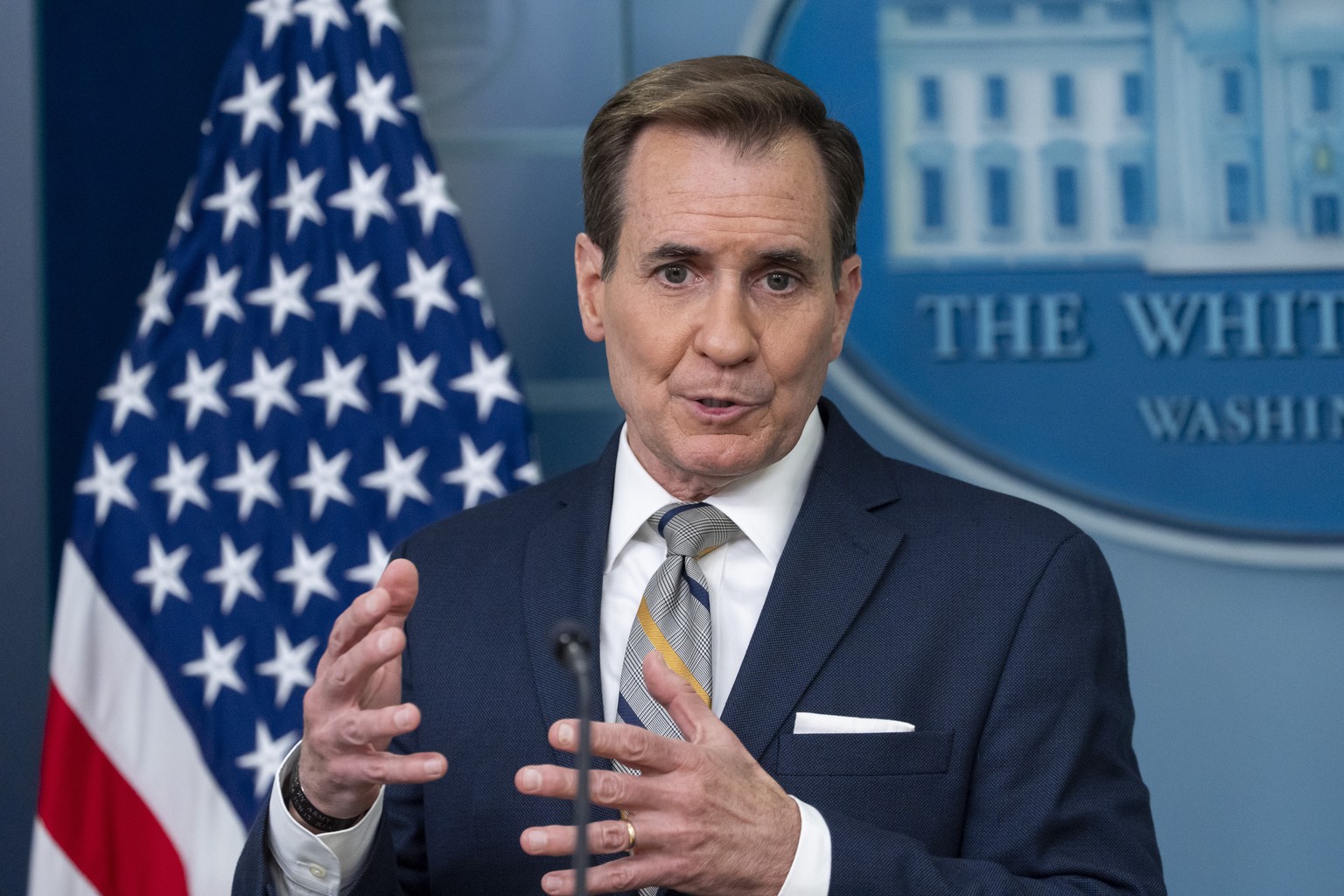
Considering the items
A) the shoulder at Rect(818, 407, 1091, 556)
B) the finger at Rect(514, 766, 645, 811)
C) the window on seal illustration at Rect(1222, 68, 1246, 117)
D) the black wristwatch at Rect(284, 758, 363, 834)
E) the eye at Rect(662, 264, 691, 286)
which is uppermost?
the window on seal illustration at Rect(1222, 68, 1246, 117)

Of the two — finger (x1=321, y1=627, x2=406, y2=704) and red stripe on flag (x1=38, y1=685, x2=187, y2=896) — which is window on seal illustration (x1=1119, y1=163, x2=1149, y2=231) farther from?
red stripe on flag (x1=38, y1=685, x2=187, y2=896)

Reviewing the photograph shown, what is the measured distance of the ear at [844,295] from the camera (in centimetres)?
174

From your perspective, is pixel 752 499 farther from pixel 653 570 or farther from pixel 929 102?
pixel 929 102

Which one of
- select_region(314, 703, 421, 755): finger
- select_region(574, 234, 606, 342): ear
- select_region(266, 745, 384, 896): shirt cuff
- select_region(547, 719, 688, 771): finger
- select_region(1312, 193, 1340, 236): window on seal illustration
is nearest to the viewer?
select_region(547, 719, 688, 771): finger

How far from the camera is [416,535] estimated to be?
1.88m

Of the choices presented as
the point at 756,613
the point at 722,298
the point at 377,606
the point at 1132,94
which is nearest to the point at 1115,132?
the point at 1132,94

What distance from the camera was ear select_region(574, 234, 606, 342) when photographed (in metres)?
1.80

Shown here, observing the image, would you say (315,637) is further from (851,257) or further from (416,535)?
(851,257)

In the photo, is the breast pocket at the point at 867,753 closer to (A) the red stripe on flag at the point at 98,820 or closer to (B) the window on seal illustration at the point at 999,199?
(A) the red stripe on flag at the point at 98,820

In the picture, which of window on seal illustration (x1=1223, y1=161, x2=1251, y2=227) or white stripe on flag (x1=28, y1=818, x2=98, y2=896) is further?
window on seal illustration (x1=1223, y1=161, x2=1251, y2=227)

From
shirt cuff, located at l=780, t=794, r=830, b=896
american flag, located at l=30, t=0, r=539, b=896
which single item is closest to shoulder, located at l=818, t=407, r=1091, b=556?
shirt cuff, located at l=780, t=794, r=830, b=896

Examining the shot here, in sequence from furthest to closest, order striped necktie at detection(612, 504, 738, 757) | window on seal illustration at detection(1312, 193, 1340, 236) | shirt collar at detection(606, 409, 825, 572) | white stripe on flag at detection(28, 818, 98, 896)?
window on seal illustration at detection(1312, 193, 1340, 236)
white stripe on flag at detection(28, 818, 98, 896)
shirt collar at detection(606, 409, 825, 572)
striped necktie at detection(612, 504, 738, 757)

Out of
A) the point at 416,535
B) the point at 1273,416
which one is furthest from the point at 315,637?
the point at 1273,416

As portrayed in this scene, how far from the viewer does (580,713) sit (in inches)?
39.1
